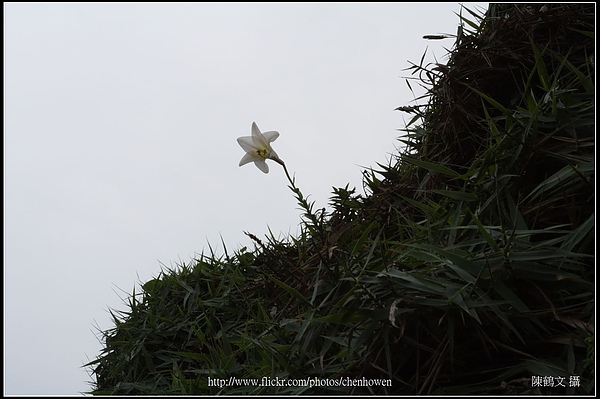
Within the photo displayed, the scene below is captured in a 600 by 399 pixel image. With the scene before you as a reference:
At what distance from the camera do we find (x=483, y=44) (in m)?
1.45

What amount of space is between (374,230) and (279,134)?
0.39 metres

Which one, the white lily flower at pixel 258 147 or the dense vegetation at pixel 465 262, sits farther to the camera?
the white lily flower at pixel 258 147

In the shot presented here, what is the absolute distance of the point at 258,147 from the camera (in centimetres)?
110

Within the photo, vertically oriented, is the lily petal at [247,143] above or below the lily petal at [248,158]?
above

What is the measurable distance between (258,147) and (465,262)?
48 centimetres

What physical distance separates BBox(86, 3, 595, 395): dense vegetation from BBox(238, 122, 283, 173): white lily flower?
0.49 ft

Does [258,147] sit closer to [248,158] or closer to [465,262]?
[248,158]

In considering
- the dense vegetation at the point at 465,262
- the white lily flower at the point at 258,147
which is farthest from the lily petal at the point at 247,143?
the dense vegetation at the point at 465,262

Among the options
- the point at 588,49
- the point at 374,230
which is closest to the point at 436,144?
the point at 374,230

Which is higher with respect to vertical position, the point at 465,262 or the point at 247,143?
the point at 247,143

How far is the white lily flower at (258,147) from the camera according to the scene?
3.57 ft

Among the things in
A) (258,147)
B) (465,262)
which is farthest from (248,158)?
→ (465,262)

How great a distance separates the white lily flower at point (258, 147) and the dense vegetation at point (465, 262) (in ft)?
0.49

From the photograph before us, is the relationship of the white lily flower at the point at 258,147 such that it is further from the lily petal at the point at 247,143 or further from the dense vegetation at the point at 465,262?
the dense vegetation at the point at 465,262
